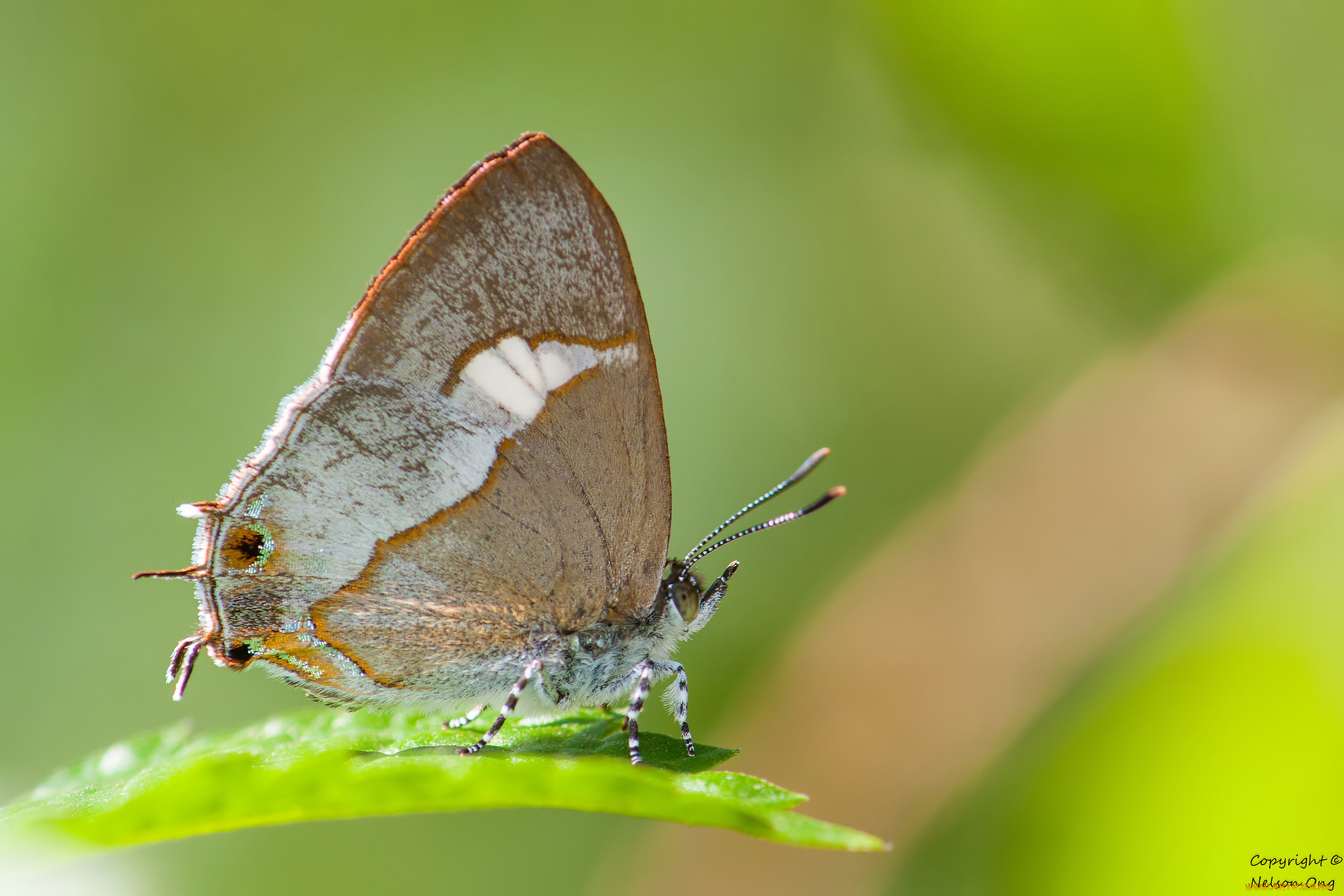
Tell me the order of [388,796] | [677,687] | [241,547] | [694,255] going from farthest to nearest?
[694,255] → [677,687] → [241,547] → [388,796]

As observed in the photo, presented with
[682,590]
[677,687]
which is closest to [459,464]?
[682,590]

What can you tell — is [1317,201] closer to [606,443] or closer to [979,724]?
[979,724]

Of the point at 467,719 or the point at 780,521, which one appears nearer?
the point at 467,719

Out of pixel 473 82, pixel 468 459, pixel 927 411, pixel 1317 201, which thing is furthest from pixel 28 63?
pixel 1317 201

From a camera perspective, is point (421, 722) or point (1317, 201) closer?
point (421, 722)

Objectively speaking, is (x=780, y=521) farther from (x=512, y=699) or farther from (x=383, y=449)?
(x=383, y=449)
